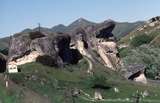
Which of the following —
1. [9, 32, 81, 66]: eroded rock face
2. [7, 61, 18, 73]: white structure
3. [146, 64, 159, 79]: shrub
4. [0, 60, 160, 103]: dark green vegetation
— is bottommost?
[146, 64, 159, 79]: shrub

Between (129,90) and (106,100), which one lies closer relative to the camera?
(106,100)

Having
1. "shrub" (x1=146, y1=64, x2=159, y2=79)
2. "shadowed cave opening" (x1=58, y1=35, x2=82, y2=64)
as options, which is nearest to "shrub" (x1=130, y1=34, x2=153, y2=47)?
"shrub" (x1=146, y1=64, x2=159, y2=79)

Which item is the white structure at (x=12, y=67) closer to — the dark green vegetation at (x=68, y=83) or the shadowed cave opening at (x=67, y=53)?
the dark green vegetation at (x=68, y=83)

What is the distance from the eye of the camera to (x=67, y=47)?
310ft

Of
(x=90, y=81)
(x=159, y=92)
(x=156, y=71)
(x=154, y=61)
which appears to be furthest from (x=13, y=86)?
(x=154, y=61)

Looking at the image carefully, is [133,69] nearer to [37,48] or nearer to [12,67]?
[37,48]

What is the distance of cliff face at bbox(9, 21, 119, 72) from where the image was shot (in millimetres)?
87000

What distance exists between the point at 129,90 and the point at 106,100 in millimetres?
7362

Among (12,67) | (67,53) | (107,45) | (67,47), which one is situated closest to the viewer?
(12,67)

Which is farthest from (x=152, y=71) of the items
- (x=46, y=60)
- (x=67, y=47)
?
(x=46, y=60)

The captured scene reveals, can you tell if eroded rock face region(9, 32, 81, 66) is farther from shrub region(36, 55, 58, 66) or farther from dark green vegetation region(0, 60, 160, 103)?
dark green vegetation region(0, 60, 160, 103)

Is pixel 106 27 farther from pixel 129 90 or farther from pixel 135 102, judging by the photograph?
pixel 135 102

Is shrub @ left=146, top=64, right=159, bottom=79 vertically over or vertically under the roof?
under

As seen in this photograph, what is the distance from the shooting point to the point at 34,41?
285 feet
